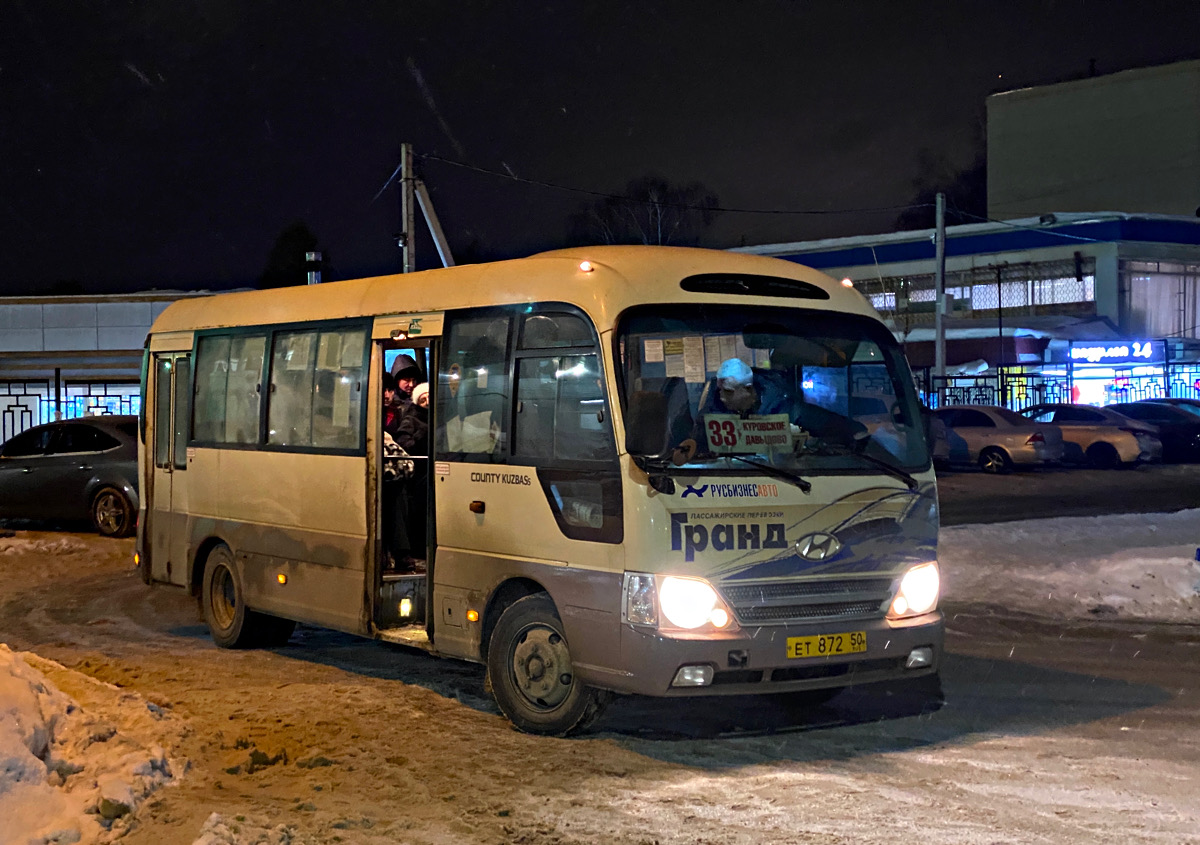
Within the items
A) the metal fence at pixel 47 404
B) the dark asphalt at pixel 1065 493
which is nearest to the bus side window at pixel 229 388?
the dark asphalt at pixel 1065 493

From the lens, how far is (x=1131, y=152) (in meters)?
67.2

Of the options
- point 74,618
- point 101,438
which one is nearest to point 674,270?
point 74,618

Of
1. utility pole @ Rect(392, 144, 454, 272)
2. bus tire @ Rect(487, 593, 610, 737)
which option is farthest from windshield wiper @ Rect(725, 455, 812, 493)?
utility pole @ Rect(392, 144, 454, 272)

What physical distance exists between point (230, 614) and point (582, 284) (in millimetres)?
5126

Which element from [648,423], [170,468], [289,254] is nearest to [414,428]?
[648,423]

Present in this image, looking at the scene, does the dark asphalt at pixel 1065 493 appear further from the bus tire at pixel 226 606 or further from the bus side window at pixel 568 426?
the bus side window at pixel 568 426

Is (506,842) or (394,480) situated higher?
(394,480)

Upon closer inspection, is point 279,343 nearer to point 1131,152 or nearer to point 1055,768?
point 1055,768

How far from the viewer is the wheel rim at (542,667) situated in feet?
24.3

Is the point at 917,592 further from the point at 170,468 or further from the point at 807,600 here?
the point at 170,468

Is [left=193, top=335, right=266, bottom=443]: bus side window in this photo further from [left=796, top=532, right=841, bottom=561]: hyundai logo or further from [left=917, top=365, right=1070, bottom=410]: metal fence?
[left=917, top=365, right=1070, bottom=410]: metal fence

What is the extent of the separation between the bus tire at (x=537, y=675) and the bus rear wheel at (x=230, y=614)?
356 centimetres

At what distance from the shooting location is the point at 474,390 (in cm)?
833

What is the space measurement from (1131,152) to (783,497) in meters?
67.3
